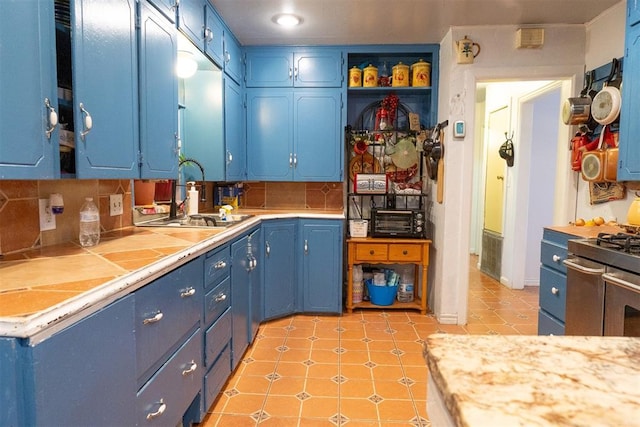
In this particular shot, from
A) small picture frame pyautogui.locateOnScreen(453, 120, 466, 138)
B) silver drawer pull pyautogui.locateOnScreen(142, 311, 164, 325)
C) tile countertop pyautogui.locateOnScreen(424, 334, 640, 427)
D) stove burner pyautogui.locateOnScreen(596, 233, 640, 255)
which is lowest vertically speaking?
silver drawer pull pyautogui.locateOnScreen(142, 311, 164, 325)

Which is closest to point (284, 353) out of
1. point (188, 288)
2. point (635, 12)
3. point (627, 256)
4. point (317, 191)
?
point (188, 288)

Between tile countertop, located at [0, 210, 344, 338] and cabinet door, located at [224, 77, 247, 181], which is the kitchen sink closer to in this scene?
tile countertop, located at [0, 210, 344, 338]

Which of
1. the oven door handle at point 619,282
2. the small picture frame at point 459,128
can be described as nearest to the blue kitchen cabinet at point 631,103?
the oven door handle at point 619,282

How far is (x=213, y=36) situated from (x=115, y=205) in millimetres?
1398

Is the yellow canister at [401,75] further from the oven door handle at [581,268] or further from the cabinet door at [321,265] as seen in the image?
the oven door handle at [581,268]

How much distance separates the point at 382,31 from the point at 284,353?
8.53 ft

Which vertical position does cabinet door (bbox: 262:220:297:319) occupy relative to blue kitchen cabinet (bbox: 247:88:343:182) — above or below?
below

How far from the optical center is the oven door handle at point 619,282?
1.61 meters

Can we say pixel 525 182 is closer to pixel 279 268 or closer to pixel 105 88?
pixel 279 268

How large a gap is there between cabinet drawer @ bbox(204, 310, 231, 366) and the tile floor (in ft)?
1.00

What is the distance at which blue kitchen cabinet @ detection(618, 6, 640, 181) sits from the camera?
2.09 m

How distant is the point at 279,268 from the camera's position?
10.6 feet

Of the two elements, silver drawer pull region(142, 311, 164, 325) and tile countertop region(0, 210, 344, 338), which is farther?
silver drawer pull region(142, 311, 164, 325)

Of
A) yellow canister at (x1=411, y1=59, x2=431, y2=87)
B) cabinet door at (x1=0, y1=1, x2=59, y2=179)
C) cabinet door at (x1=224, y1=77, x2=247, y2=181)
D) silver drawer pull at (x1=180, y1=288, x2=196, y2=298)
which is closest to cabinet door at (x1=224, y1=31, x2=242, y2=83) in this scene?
cabinet door at (x1=224, y1=77, x2=247, y2=181)
